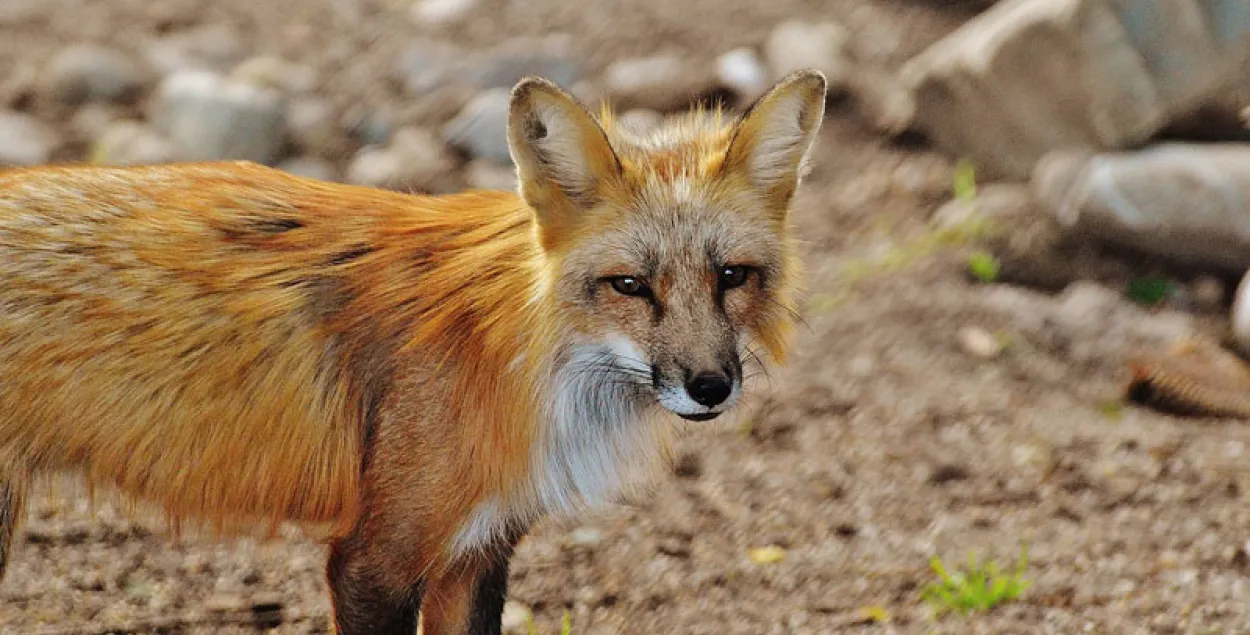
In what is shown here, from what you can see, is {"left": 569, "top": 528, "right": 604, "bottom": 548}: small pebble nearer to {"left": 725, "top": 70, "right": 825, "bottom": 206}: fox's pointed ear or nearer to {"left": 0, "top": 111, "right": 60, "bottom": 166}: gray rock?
{"left": 725, "top": 70, "right": 825, "bottom": 206}: fox's pointed ear

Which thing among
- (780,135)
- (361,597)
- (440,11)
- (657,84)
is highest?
(440,11)

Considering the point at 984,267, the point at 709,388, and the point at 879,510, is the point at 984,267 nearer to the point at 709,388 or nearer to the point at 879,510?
the point at 879,510

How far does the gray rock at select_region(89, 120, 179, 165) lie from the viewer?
663 cm

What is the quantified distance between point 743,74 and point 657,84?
0.47m

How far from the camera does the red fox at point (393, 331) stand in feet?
10.3

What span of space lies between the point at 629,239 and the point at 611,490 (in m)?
0.74

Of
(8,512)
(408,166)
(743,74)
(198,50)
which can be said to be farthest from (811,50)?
(8,512)

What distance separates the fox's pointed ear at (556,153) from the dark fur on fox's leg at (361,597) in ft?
3.01

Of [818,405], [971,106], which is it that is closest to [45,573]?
[818,405]

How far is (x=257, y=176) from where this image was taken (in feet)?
11.7

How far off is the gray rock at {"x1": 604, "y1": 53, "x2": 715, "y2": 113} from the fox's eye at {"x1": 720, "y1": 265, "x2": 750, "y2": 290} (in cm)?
402

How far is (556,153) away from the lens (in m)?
3.10

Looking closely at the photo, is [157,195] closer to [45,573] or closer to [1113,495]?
[45,573]

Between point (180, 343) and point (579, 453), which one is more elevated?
point (180, 343)
